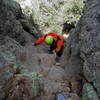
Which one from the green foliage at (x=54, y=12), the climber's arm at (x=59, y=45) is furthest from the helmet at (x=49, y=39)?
the green foliage at (x=54, y=12)

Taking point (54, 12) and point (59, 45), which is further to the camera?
point (54, 12)

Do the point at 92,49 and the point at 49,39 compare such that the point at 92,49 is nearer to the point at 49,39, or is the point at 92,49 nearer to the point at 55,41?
the point at 49,39

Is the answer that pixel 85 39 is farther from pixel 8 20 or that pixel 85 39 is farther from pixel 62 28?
pixel 62 28

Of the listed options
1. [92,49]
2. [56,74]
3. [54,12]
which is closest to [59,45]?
[56,74]

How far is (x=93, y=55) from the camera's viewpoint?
3980mm

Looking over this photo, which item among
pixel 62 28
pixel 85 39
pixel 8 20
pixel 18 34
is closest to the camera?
→ pixel 85 39

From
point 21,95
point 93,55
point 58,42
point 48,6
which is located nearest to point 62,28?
point 48,6

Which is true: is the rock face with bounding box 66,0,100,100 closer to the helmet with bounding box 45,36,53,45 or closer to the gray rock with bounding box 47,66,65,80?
the gray rock with bounding box 47,66,65,80

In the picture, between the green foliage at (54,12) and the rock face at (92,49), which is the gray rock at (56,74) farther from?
the green foliage at (54,12)

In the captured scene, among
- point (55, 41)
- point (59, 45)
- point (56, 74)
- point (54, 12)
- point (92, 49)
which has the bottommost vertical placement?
point (56, 74)

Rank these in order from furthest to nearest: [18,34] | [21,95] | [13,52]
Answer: [18,34] < [13,52] < [21,95]

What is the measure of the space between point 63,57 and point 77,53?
1.07 m

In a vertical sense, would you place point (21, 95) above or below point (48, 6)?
below

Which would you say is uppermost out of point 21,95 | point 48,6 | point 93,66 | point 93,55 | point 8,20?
point 48,6
